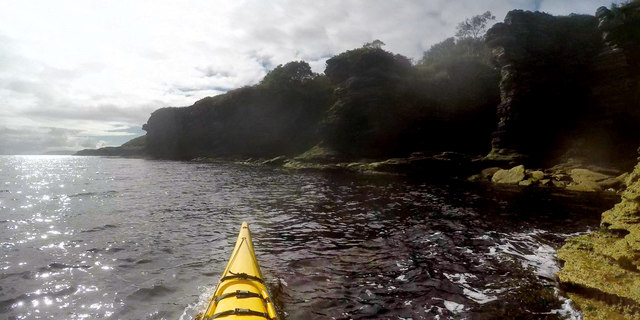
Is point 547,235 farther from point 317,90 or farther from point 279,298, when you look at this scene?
point 317,90

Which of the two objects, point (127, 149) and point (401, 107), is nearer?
point (401, 107)

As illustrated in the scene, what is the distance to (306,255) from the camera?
1008cm

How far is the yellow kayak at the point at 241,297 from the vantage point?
516cm

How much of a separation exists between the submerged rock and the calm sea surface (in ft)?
27.8

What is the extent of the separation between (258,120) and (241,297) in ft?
253

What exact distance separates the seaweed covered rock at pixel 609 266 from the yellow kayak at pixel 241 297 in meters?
6.21

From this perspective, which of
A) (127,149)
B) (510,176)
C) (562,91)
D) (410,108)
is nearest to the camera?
(510,176)

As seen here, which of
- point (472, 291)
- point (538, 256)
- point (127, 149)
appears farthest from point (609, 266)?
point (127, 149)

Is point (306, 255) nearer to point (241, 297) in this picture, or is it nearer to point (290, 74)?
point (241, 297)

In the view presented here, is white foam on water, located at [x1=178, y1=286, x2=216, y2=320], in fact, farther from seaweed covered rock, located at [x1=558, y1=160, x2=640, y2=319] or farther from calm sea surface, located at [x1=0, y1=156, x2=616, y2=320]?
seaweed covered rock, located at [x1=558, y1=160, x2=640, y2=319]

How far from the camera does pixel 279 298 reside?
7.30 metres

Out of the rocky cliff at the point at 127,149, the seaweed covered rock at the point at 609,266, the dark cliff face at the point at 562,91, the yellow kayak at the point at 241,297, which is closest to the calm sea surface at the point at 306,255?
the seaweed covered rock at the point at 609,266

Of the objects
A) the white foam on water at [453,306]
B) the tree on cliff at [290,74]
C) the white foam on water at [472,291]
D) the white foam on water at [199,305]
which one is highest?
the tree on cliff at [290,74]

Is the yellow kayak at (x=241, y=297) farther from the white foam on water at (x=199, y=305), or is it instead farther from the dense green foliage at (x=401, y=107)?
the dense green foliage at (x=401, y=107)
